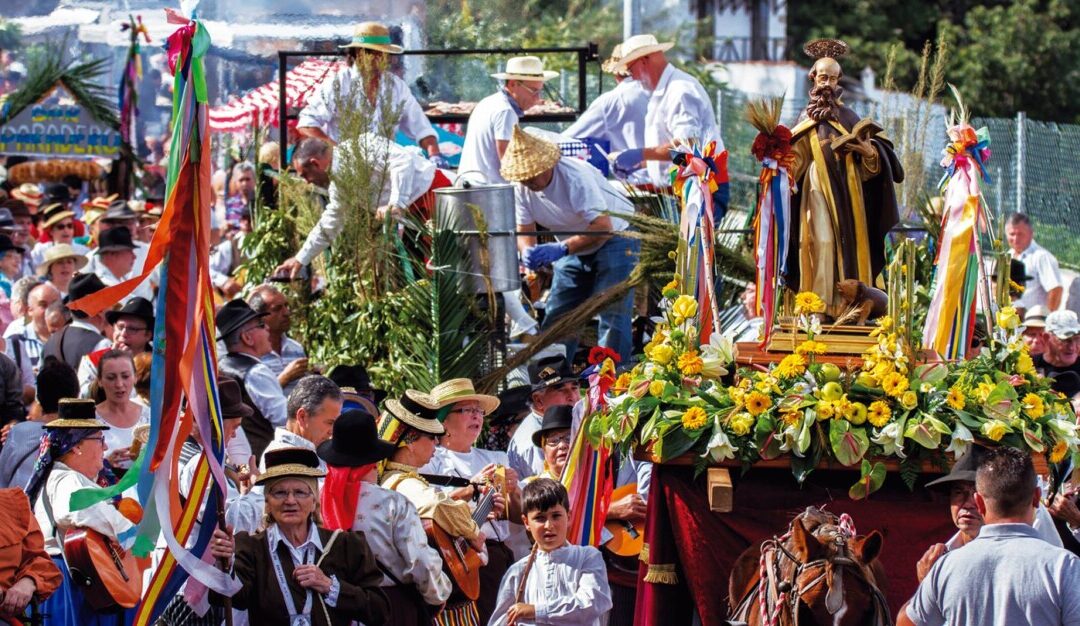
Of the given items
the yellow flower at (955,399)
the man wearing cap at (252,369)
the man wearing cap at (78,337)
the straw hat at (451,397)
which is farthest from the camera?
the man wearing cap at (78,337)

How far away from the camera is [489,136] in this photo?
13.6 m

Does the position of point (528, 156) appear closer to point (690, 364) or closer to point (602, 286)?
point (602, 286)

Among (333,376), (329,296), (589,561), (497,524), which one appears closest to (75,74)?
(329,296)

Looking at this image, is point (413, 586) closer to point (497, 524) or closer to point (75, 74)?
point (497, 524)

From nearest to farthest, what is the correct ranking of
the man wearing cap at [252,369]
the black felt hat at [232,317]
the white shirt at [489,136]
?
the man wearing cap at [252,369] < the black felt hat at [232,317] < the white shirt at [489,136]

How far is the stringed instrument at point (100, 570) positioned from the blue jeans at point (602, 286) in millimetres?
4393

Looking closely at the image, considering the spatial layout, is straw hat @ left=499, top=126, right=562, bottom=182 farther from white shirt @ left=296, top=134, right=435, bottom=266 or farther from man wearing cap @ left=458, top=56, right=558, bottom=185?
white shirt @ left=296, top=134, right=435, bottom=266

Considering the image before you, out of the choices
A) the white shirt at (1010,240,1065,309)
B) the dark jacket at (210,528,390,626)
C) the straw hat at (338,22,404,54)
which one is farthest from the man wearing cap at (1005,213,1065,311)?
the dark jacket at (210,528,390,626)

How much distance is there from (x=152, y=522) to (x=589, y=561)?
196cm

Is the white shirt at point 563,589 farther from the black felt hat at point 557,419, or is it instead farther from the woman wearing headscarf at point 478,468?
the black felt hat at point 557,419

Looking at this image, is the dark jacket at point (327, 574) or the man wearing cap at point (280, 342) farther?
the man wearing cap at point (280, 342)

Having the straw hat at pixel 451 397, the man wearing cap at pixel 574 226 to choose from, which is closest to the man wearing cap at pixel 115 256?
the man wearing cap at pixel 574 226

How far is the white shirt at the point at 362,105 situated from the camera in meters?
13.1

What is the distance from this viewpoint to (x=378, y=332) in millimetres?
12625
